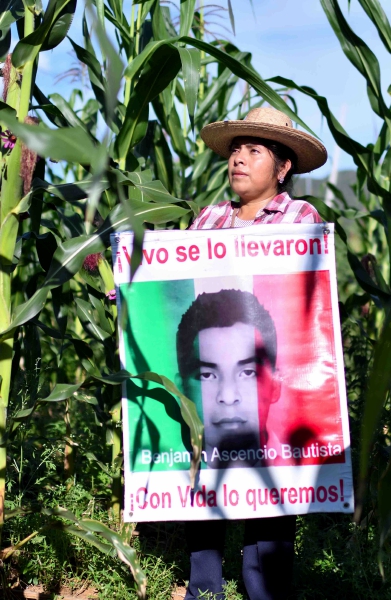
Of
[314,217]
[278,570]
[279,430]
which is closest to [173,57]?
[314,217]

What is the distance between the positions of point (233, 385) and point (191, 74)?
91 centimetres

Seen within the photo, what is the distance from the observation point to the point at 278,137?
2.21m

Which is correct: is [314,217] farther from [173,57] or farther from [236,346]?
[173,57]

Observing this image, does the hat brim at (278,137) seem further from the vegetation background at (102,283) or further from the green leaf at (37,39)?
the green leaf at (37,39)

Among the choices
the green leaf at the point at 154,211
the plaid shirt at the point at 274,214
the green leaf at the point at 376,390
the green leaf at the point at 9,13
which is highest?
the green leaf at the point at 9,13

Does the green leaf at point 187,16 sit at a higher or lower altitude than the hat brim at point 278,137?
higher

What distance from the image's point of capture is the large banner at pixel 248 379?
1.82 meters

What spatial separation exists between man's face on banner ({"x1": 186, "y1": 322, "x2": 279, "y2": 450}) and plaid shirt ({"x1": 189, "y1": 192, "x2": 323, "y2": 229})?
44 cm

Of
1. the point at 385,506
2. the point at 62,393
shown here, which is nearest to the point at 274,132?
the point at 62,393

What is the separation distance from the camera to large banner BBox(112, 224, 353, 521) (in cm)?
182

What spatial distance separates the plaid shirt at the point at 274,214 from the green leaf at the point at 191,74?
0.35m

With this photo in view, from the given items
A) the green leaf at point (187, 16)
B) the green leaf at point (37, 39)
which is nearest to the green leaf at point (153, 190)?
the green leaf at point (37, 39)

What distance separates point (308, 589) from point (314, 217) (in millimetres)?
1189

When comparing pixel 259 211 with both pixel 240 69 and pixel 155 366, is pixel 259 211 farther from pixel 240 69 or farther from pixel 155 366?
pixel 155 366
